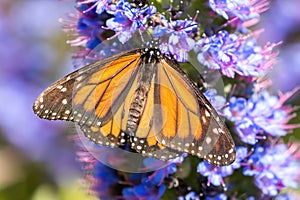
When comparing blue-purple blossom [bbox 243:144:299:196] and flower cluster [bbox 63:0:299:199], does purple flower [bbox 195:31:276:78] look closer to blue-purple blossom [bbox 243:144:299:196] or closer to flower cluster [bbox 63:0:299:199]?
flower cluster [bbox 63:0:299:199]

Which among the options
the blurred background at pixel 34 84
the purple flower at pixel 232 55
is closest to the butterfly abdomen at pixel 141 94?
the purple flower at pixel 232 55

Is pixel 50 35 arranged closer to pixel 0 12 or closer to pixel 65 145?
pixel 0 12

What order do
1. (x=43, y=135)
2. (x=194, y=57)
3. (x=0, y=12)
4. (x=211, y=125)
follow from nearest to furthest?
(x=211, y=125) < (x=194, y=57) < (x=43, y=135) < (x=0, y=12)

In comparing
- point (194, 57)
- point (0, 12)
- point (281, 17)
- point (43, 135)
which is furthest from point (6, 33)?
point (194, 57)

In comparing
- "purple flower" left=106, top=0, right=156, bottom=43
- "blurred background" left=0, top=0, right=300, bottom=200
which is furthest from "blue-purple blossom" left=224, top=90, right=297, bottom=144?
"blurred background" left=0, top=0, right=300, bottom=200

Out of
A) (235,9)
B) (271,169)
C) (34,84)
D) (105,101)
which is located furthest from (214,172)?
(34,84)

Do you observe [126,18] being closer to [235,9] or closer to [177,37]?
[177,37]
